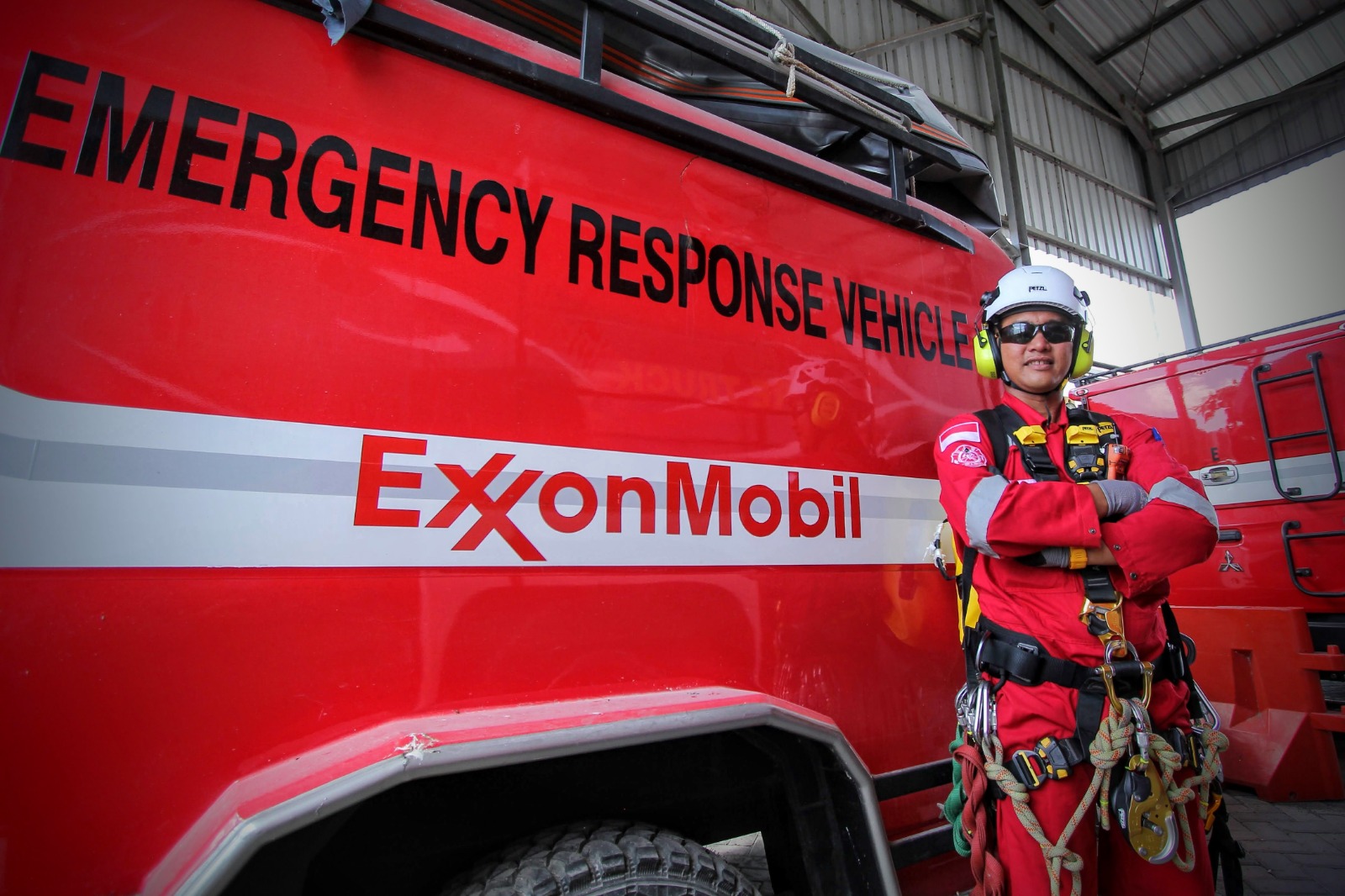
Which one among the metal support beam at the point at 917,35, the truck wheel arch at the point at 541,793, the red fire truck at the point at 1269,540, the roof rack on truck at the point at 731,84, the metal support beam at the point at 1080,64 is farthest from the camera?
the metal support beam at the point at 1080,64

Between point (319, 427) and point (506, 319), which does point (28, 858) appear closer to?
point (319, 427)

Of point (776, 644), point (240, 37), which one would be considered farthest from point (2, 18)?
point (776, 644)

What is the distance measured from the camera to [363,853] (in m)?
1.30

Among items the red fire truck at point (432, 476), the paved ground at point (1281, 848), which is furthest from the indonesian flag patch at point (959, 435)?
the paved ground at point (1281, 848)

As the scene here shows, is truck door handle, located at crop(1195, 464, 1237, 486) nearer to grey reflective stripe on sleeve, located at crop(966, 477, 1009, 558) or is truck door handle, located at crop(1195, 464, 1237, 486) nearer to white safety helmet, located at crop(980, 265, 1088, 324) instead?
white safety helmet, located at crop(980, 265, 1088, 324)

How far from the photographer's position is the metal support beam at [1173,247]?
44.1 feet

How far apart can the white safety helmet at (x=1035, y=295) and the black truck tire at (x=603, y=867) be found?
1759 mm

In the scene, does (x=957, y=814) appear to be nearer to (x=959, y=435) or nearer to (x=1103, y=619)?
(x=1103, y=619)

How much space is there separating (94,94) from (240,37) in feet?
0.91

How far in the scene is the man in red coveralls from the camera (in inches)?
62.6

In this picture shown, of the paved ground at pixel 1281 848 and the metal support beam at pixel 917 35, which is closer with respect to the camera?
the paved ground at pixel 1281 848

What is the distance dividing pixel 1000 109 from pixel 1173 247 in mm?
5824

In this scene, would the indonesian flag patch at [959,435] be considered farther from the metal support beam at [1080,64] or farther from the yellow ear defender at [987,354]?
the metal support beam at [1080,64]

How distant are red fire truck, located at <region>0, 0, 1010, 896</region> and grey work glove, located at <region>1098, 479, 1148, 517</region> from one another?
0.48m
